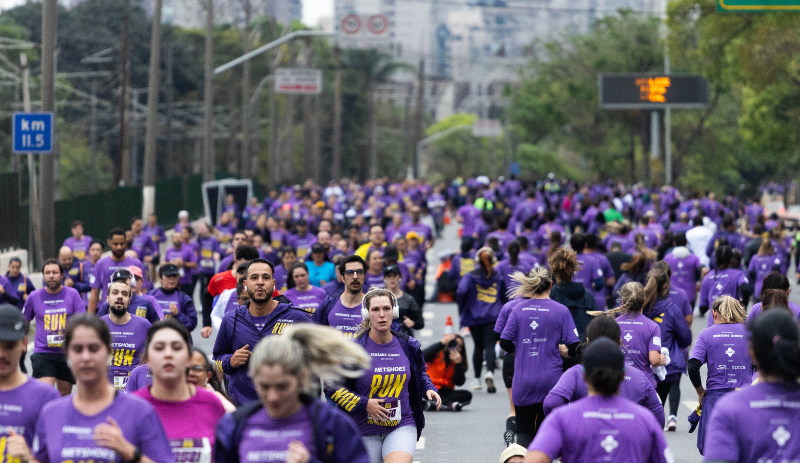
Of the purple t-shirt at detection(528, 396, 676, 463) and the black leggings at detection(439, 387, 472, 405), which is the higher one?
the purple t-shirt at detection(528, 396, 676, 463)

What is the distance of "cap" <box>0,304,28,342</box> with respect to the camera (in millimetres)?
5359

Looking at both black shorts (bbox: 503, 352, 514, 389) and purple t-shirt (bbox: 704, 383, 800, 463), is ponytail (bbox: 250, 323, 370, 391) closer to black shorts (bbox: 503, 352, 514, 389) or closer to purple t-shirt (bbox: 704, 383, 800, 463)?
purple t-shirt (bbox: 704, 383, 800, 463)

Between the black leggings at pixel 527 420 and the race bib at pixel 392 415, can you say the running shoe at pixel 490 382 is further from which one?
the race bib at pixel 392 415

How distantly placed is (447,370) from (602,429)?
26.5 feet

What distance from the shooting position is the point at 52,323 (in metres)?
11.3

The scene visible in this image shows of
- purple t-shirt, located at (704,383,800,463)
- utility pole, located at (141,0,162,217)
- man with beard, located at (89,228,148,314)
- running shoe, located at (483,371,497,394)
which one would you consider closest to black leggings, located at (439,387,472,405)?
running shoe, located at (483,371,497,394)

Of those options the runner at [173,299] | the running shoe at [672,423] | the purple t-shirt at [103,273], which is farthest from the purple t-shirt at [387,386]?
the purple t-shirt at [103,273]

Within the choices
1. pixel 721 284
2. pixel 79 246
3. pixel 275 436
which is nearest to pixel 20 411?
pixel 275 436

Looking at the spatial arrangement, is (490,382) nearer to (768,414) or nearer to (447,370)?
(447,370)

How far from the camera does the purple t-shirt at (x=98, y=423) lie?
479 cm

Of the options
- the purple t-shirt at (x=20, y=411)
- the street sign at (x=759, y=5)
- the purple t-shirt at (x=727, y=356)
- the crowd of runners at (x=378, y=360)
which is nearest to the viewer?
the crowd of runners at (x=378, y=360)

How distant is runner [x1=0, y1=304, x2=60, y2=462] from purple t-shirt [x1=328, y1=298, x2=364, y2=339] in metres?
4.06

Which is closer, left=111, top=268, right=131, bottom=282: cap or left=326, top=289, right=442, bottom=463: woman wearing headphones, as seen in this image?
left=326, top=289, right=442, bottom=463: woman wearing headphones

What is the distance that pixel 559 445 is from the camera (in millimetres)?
5090
